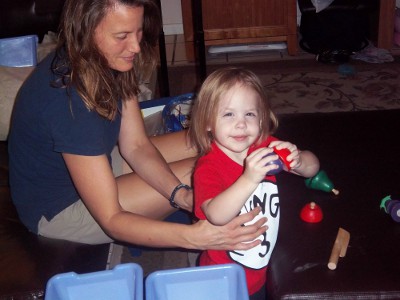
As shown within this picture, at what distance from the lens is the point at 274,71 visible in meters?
3.05

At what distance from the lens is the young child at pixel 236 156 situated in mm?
1034

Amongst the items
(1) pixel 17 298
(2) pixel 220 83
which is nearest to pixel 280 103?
(2) pixel 220 83

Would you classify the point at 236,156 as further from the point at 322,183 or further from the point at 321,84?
the point at 321,84

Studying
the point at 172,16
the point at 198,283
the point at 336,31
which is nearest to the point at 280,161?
the point at 198,283

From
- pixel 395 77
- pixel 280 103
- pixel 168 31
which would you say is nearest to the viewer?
pixel 280 103

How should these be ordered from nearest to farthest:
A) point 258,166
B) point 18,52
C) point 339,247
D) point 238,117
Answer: point 258,166
point 238,117
point 339,247
point 18,52

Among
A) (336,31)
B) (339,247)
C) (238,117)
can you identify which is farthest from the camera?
(336,31)

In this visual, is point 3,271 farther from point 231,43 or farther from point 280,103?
point 231,43

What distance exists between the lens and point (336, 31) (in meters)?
3.10

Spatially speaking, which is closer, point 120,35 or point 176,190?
point 120,35

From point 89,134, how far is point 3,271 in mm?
354

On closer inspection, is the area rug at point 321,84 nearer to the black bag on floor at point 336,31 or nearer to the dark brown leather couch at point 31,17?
the black bag on floor at point 336,31

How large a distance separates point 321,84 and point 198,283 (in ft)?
6.59

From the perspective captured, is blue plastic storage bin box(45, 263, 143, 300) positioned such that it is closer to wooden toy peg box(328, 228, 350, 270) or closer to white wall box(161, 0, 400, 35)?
wooden toy peg box(328, 228, 350, 270)
